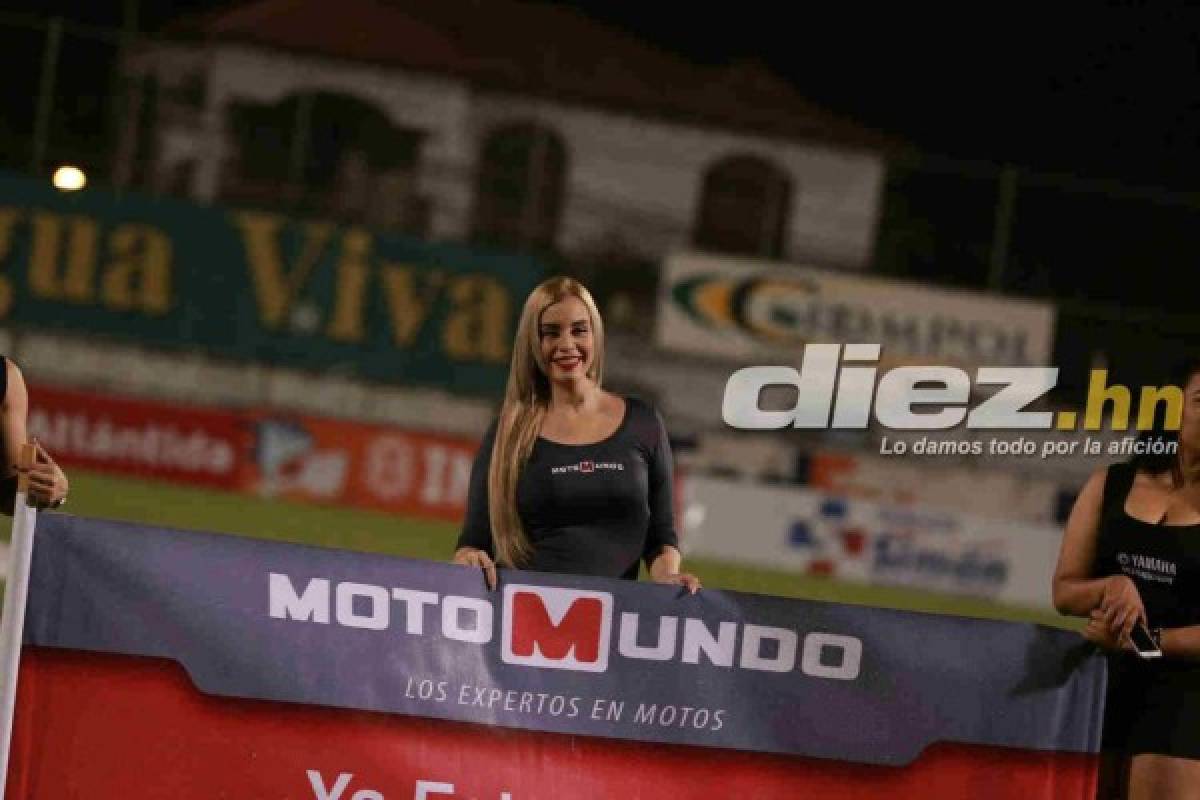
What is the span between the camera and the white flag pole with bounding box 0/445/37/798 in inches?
205

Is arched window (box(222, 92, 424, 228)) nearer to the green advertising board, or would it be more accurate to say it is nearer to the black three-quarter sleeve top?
the green advertising board

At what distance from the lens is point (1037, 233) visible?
26188 mm

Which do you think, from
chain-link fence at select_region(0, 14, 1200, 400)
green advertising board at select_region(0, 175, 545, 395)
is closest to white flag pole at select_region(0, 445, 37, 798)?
green advertising board at select_region(0, 175, 545, 395)

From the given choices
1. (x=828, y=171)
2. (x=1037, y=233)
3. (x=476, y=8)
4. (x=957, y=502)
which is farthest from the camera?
(x=476, y=8)

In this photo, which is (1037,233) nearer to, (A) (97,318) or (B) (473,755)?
(A) (97,318)

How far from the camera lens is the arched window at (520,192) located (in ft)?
88.1

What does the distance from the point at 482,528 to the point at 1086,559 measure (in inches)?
67.3

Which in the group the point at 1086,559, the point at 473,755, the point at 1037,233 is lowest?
the point at 473,755

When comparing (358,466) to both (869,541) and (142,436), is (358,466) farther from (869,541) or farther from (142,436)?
(869,541)

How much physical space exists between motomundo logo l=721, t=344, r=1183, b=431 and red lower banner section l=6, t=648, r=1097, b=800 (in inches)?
77.2

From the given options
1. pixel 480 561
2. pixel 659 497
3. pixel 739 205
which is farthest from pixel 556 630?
pixel 739 205

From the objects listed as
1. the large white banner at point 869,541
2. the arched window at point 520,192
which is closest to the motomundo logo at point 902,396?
the large white banner at point 869,541

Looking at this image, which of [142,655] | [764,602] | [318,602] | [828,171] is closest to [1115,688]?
[764,602]
